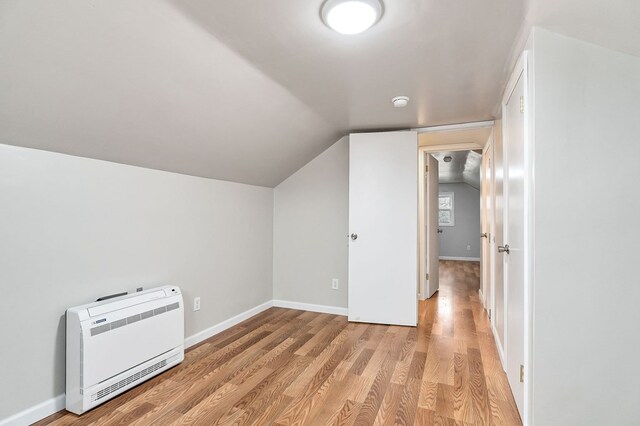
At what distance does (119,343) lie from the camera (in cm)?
199

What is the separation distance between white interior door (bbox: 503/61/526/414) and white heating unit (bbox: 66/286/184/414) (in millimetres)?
2247

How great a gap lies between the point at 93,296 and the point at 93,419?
0.69 meters

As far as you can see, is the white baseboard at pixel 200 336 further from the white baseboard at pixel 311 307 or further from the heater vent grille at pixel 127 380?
the heater vent grille at pixel 127 380

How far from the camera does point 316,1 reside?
141 centimetres

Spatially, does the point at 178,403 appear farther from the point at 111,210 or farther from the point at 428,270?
the point at 428,270

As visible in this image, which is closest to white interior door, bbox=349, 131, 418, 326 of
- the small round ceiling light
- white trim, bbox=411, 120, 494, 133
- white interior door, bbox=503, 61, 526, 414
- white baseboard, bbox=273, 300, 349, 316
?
white trim, bbox=411, 120, 494, 133

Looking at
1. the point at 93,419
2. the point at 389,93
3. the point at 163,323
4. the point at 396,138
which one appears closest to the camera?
the point at 93,419

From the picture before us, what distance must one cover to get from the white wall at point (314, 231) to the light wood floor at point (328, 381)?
62 centimetres

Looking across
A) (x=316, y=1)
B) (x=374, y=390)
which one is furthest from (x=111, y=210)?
(x=374, y=390)

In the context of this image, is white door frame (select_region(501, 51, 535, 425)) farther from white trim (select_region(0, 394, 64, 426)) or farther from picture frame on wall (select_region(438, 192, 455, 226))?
picture frame on wall (select_region(438, 192, 455, 226))

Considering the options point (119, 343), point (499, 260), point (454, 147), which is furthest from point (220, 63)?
point (454, 147)

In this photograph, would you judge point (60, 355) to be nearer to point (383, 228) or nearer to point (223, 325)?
point (223, 325)

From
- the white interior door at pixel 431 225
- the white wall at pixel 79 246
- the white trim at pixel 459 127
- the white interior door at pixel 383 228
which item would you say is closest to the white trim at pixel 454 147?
the white interior door at pixel 431 225

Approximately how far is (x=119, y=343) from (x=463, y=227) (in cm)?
854
